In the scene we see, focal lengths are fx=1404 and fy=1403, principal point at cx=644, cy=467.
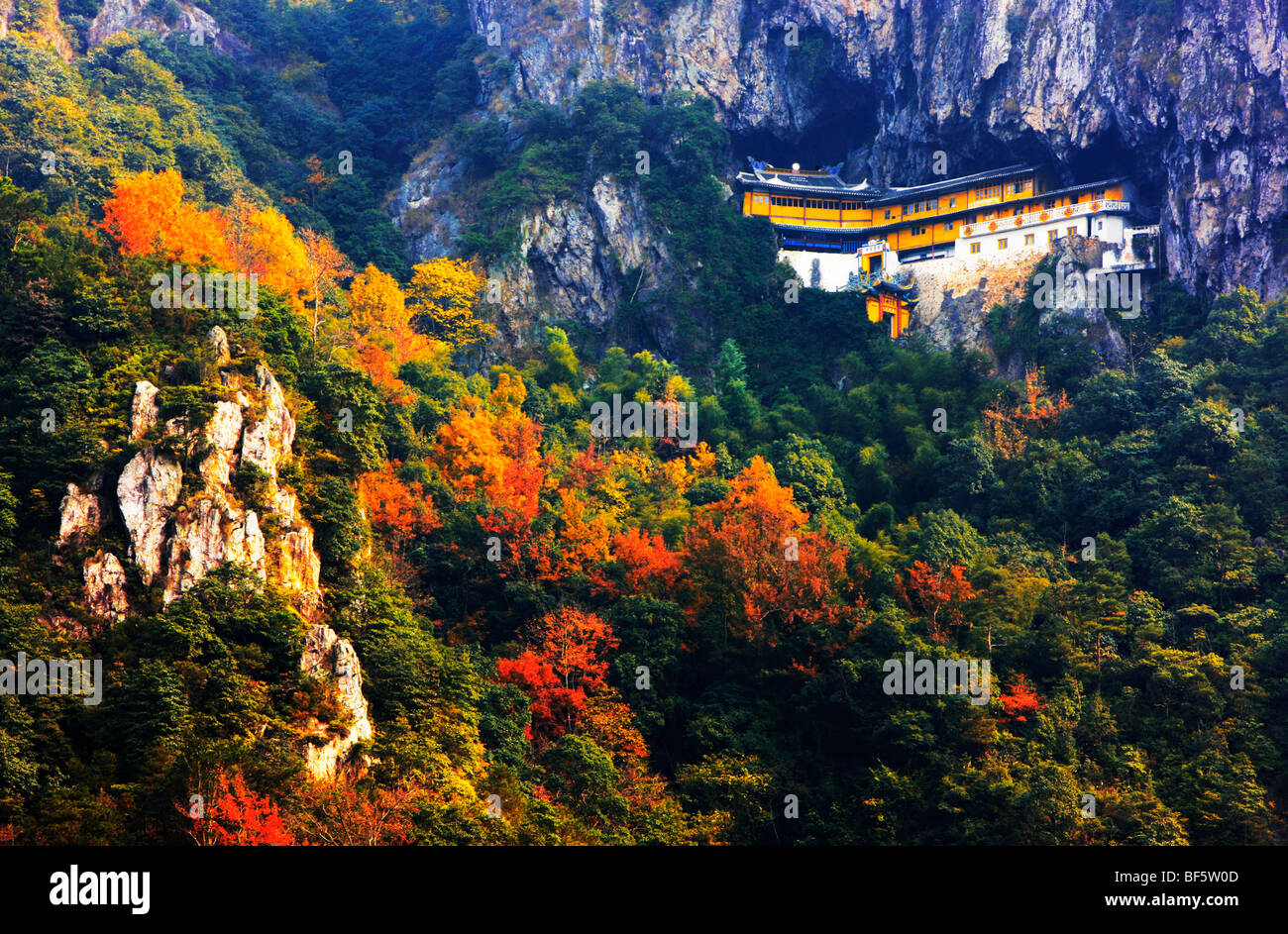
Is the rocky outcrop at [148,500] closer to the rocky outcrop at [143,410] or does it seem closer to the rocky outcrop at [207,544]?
the rocky outcrop at [207,544]

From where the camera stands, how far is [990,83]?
59625 mm

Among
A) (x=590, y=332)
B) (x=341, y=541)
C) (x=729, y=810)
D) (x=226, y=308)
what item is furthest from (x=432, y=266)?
(x=729, y=810)

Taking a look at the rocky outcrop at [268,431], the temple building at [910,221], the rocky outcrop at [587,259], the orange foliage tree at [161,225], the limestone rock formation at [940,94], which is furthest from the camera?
the rocky outcrop at [587,259]

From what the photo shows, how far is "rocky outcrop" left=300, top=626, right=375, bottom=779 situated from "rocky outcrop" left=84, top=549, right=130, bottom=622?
14.5 ft

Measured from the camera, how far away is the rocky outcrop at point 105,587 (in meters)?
32.6

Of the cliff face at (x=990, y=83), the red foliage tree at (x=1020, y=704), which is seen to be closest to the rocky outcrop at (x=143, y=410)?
the red foliage tree at (x=1020, y=704)

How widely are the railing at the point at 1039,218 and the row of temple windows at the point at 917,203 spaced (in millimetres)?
454

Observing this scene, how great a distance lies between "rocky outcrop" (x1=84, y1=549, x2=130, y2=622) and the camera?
107ft

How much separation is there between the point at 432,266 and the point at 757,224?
14357mm

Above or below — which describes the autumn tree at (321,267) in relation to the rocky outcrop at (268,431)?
above

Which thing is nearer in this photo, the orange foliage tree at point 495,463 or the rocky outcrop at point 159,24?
the orange foliage tree at point 495,463

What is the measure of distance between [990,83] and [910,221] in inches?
259

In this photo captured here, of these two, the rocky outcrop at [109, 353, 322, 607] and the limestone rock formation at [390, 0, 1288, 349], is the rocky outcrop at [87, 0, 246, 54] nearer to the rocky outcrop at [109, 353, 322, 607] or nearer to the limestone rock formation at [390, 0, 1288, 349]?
the limestone rock formation at [390, 0, 1288, 349]

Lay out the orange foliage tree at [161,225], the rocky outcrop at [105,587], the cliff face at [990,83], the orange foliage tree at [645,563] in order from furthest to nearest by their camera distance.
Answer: the cliff face at [990,83], the orange foliage tree at [161,225], the orange foliage tree at [645,563], the rocky outcrop at [105,587]
